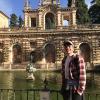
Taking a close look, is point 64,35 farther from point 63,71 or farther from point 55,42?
point 63,71

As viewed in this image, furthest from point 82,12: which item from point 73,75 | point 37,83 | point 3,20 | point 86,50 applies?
point 73,75

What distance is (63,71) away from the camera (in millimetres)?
9297

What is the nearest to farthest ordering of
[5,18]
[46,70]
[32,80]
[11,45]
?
1. [32,80]
2. [46,70]
3. [11,45]
4. [5,18]

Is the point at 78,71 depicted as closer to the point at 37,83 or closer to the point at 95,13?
the point at 37,83

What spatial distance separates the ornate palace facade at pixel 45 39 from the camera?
4947 cm

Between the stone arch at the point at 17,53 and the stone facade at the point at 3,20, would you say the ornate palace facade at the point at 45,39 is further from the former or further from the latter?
the stone facade at the point at 3,20

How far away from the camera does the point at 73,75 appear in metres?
9.10

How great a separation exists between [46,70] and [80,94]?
38.8m

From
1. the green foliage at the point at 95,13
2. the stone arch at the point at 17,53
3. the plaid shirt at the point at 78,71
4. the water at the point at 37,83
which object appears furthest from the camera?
the green foliage at the point at 95,13

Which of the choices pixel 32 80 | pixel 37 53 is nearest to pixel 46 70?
pixel 37 53

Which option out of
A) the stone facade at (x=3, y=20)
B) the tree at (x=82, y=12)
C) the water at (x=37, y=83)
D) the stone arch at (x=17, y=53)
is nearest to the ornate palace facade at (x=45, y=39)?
the stone arch at (x=17, y=53)

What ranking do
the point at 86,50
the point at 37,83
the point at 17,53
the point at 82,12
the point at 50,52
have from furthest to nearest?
the point at 82,12, the point at 17,53, the point at 50,52, the point at 86,50, the point at 37,83

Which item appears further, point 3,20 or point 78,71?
point 3,20

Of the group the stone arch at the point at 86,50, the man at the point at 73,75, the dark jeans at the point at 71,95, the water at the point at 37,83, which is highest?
the stone arch at the point at 86,50
